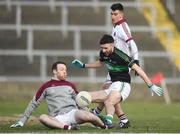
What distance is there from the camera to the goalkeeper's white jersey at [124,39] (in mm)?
13773

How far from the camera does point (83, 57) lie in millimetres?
26031

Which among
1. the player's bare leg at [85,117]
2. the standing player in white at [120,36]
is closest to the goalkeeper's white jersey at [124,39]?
the standing player in white at [120,36]

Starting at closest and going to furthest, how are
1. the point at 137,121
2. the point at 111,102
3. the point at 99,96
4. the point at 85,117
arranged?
the point at 85,117 < the point at 111,102 < the point at 99,96 < the point at 137,121

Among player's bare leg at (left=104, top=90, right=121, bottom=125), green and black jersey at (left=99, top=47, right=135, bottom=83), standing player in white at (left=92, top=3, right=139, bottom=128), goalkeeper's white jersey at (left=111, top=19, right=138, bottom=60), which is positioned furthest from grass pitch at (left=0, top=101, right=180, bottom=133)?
goalkeeper's white jersey at (left=111, top=19, right=138, bottom=60)

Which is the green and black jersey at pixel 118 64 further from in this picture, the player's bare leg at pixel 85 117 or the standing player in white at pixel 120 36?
the player's bare leg at pixel 85 117

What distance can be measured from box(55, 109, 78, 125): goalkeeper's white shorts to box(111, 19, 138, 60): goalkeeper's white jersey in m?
1.57

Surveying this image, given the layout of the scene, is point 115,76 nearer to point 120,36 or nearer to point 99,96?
point 99,96

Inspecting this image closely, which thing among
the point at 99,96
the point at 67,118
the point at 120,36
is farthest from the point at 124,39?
the point at 67,118

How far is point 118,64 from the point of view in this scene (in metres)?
13.7

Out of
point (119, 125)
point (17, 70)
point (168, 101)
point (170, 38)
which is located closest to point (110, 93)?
point (119, 125)

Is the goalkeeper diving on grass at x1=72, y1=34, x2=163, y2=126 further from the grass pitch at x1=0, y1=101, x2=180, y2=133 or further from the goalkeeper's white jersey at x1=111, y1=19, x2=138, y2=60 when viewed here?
the grass pitch at x1=0, y1=101, x2=180, y2=133

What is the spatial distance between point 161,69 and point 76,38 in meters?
3.10

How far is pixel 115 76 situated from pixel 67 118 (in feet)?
4.40

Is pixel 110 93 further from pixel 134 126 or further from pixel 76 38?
pixel 76 38
